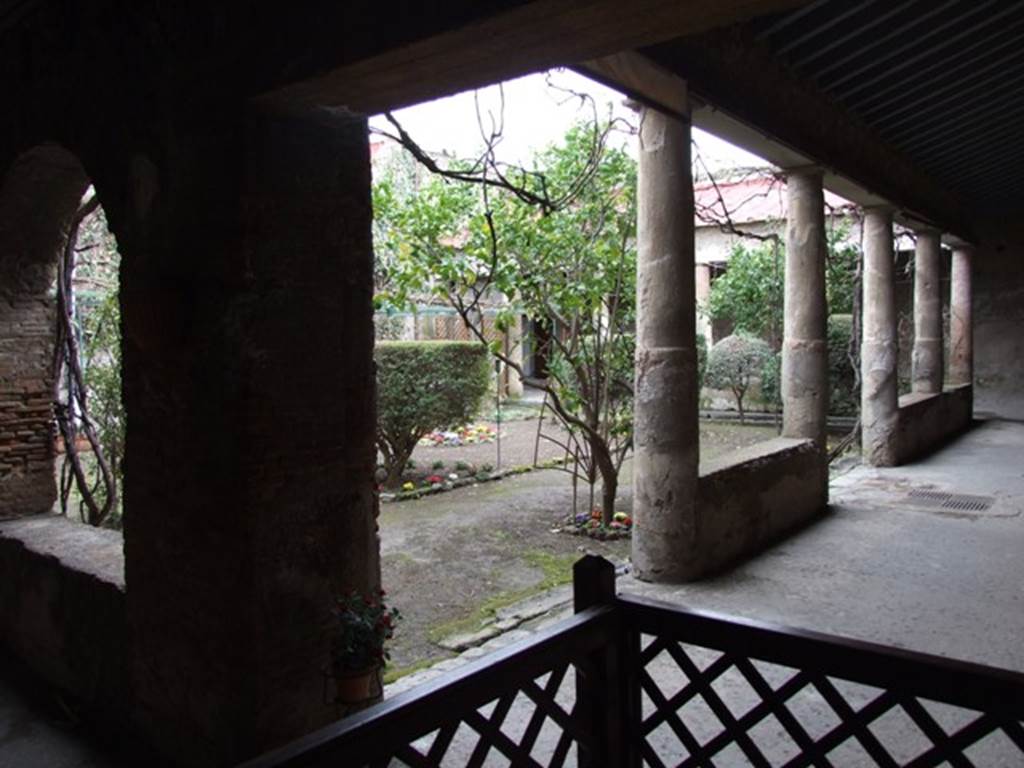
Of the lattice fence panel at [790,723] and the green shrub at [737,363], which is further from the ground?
the green shrub at [737,363]

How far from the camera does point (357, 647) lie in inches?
100

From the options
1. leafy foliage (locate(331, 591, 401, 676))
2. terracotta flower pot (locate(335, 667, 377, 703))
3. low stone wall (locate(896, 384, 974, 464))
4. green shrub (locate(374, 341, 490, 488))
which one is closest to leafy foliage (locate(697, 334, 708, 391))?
low stone wall (locate(896, 384, 974, 464))

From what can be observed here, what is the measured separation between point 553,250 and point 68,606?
4.10 meters

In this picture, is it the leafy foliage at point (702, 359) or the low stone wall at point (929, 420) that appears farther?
the leafy foliage at point (702, 359)

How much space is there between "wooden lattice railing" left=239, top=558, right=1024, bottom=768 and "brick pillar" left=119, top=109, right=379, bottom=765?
3.31 feet

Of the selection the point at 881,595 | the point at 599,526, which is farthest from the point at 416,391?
the point at 881,595

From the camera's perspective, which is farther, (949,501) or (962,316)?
(962,316)

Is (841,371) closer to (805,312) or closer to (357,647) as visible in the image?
(805,312)

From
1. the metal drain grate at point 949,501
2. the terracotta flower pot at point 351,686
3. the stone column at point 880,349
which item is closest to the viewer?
the terracotta flower pot at point 351,686

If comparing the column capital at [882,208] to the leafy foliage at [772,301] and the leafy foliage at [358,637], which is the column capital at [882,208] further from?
the leafy foliage at [358,637]

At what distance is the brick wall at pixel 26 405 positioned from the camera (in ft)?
14.4

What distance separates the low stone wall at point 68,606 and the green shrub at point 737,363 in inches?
427

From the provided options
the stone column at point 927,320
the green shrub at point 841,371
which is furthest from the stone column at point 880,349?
the green shrub at point 841,371

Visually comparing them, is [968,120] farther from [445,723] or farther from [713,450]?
[445,723]
